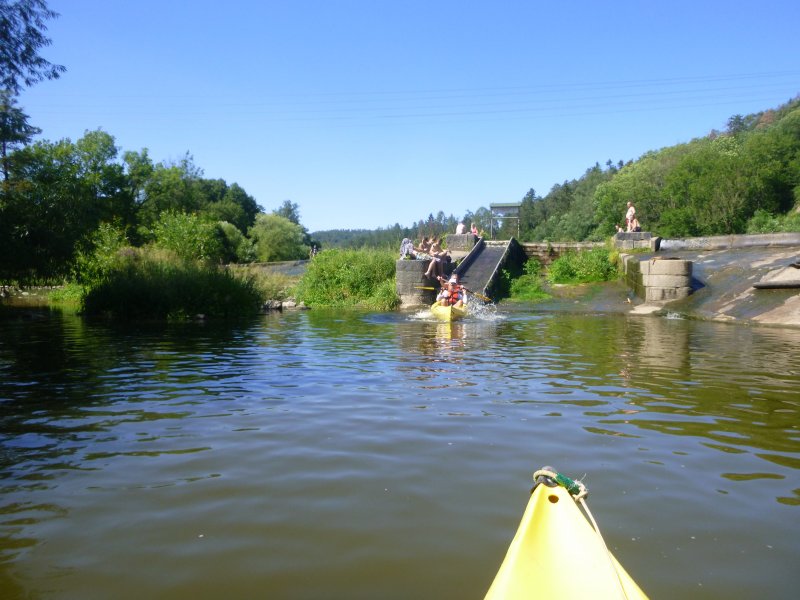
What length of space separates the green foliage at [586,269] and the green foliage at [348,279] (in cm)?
661

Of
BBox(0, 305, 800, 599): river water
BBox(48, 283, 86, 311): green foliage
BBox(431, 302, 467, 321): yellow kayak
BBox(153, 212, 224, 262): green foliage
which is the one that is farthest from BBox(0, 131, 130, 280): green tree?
BBox(153, 212, 224, 262): green foliage

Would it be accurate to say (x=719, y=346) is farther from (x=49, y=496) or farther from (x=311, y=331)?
(x=49, y=496)

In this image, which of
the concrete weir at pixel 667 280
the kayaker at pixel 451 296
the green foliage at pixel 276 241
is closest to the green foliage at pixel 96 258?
the kayaker at pixel 451 296

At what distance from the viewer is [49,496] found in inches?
162

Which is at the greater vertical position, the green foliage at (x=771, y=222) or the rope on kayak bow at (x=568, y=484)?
the green foliage at (x=771, y=222)

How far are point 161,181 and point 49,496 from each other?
187 ft

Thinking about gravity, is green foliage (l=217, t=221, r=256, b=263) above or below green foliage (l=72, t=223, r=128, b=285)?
above

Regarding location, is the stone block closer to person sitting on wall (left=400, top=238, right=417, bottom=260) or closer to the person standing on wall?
the person standing on wall

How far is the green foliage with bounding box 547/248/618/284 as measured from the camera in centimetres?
2439

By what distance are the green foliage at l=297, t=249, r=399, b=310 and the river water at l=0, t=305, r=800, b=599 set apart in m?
14.0

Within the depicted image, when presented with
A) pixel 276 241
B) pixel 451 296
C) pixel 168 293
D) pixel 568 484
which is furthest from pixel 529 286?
pixel 276 241

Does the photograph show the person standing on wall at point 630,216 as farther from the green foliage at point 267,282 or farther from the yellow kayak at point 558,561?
the yellow kayak at point 558,561

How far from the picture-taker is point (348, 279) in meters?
24.5

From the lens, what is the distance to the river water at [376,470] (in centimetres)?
310
